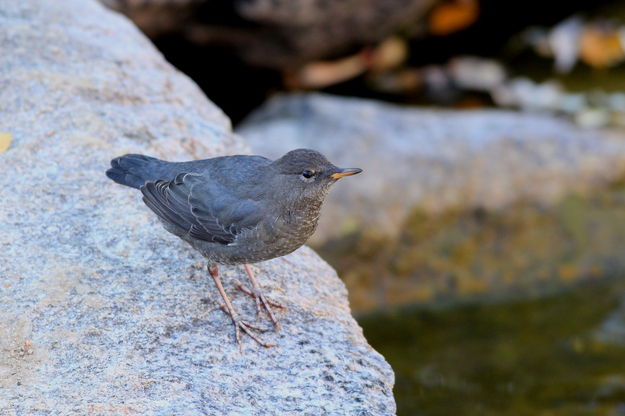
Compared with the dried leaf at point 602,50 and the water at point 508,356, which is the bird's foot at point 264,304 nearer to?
the water at point 508,356

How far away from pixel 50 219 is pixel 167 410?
116 cm

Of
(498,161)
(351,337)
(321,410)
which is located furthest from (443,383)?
(321,410)

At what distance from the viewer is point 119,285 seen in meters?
3.20

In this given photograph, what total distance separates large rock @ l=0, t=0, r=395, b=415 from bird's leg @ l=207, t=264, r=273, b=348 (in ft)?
0.10

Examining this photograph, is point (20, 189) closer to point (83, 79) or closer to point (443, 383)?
point (83, 79)

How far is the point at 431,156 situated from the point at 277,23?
2.29 metres

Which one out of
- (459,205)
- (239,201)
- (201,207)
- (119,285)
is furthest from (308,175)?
(459,205)

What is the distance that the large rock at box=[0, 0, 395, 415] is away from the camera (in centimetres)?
277

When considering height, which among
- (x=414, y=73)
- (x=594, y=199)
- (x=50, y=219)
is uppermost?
(x=50, y=219)

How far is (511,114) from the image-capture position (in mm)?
6961

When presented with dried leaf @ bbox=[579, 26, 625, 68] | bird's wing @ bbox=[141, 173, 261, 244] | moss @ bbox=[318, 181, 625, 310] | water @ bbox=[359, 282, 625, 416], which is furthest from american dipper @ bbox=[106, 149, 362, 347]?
dried leaf @ bbox=[579, 26, 625, 68]

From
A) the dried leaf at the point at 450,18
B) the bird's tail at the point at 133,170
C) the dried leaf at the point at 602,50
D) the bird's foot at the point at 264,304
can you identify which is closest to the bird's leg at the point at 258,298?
the bird's foot at the point at 264,304

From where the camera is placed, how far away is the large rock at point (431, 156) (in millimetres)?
5941

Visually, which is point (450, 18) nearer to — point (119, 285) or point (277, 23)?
point (277, 23)
